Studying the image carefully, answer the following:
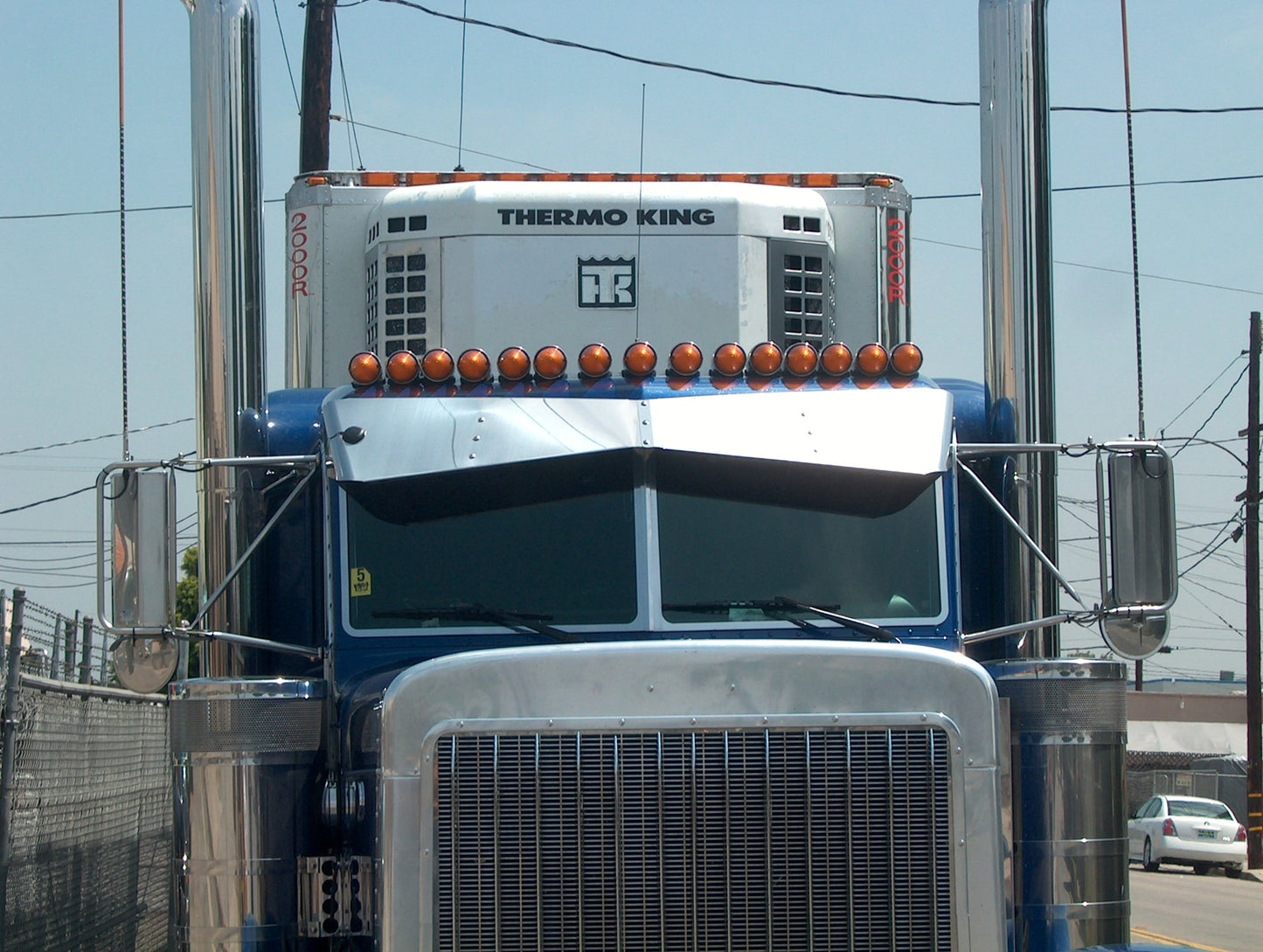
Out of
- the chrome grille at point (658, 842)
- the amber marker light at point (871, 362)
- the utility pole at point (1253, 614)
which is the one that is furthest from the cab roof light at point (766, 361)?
the utility pole at point (1253, 614)

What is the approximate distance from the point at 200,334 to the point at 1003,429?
2.83 metres

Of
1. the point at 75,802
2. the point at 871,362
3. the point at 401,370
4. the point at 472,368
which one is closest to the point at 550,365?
the point at 472,368

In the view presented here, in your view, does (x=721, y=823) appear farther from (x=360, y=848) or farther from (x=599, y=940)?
(x=360, y=848)

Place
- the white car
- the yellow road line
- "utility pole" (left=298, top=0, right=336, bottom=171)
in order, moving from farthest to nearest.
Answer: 1. the white car
2. "utility pole" (left=298, top=0, right=336, bottom=171)
3. the yellow road line

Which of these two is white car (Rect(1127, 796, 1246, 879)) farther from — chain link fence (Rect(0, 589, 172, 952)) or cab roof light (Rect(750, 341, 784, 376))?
cab roof light (Rect(750, 341, 784, 376))

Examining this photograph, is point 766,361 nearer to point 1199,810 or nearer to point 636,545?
point 636,545

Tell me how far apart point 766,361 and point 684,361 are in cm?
27

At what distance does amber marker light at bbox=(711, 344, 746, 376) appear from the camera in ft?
19.8

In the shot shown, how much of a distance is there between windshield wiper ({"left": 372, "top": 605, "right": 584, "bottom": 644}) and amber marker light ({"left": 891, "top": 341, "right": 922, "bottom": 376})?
4.74ft

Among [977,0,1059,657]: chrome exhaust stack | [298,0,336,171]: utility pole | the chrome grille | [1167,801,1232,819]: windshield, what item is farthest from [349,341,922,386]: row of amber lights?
[1167,801,1232,819]: windshield

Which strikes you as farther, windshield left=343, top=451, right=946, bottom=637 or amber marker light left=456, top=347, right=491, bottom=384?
amber marker light left=456, top=347, right=491, bottom=384

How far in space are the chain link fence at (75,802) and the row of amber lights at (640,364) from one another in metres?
2.22

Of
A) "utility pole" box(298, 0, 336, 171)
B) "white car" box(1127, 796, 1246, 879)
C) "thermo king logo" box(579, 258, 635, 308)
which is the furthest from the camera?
"white car" box(1127, 796, 1246, 879)

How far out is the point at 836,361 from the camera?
6.01 m
